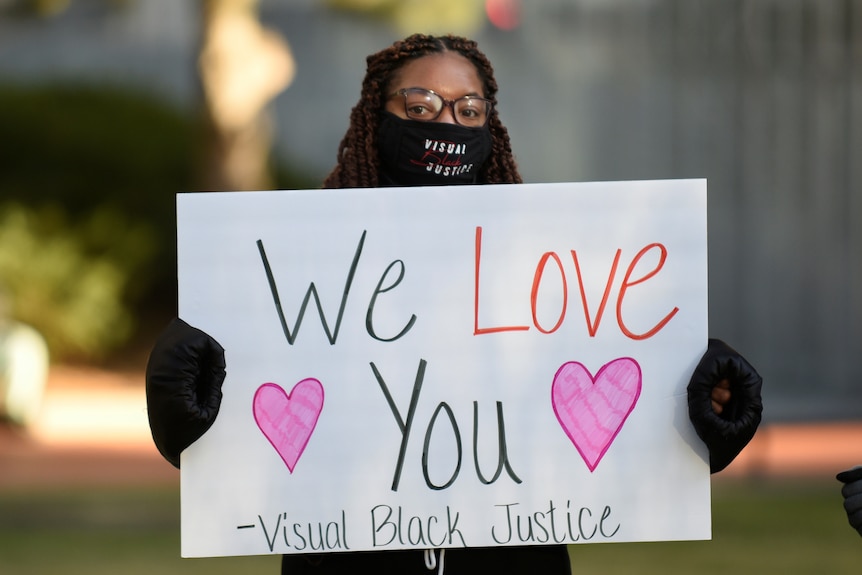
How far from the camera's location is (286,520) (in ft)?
8.55

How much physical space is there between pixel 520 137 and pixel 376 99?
1013 centimetres

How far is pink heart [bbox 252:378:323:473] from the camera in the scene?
262 centimetres

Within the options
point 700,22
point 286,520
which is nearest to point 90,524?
point 286,520

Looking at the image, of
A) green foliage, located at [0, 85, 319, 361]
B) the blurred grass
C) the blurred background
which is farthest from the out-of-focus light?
the blurred grass

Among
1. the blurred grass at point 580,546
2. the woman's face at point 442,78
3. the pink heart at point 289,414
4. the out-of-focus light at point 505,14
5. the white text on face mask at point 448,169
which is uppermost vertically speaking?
the out-of-focus light at point 505,14

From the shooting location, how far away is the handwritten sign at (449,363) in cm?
261

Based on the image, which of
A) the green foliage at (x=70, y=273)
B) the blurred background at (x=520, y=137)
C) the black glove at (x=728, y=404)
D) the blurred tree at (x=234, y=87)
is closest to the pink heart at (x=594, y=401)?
the black glove at (x=728, y=404)

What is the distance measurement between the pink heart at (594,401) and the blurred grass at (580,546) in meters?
3.53

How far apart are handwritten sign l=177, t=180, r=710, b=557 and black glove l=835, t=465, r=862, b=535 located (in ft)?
0.93

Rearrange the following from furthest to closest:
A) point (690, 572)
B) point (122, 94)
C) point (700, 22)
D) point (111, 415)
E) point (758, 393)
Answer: point (122, 94) → point (700, 22) → point (111, 415) → point (690, 572) → point (758, 393)

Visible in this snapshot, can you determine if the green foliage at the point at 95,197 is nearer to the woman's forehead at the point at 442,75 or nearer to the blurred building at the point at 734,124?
the blurred building at the point at 734,124

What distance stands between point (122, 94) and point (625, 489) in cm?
1171

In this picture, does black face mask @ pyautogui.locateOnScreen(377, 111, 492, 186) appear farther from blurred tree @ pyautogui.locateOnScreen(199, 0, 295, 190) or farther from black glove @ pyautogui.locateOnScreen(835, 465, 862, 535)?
blurred tree @ pyautogui.locateOnScreen(199, 0, 295, 190)

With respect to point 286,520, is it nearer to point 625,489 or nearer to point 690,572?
point 625,489
